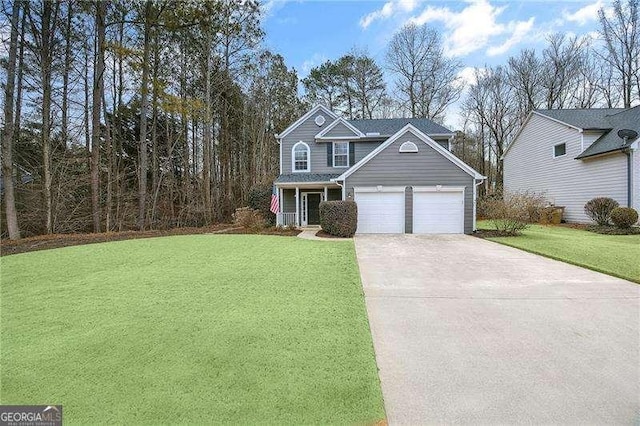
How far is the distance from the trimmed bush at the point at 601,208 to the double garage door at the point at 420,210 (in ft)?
20.5

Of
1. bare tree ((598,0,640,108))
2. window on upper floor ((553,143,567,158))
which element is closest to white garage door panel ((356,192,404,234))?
window on upper floor ((553,143,567,158))

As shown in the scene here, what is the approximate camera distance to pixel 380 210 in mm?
13602

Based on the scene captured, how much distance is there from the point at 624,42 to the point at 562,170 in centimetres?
1335

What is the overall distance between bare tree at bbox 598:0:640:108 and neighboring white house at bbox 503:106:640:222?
324 inches

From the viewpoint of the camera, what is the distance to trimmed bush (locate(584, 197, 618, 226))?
1343 centimetres

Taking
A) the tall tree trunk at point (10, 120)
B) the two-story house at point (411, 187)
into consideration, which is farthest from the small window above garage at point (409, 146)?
the tall tree trunk at point (10, 120)

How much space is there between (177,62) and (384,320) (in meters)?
19.6

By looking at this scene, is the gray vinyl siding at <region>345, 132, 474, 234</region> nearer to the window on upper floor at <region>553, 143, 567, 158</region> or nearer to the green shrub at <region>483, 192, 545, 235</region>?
the green shrub at <region>483, 192, 545, 235</region>

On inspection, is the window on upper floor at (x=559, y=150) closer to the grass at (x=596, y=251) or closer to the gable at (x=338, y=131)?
the grass at (x=596, y=251)

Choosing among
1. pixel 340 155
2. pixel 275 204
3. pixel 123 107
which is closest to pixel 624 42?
pixel 340 155

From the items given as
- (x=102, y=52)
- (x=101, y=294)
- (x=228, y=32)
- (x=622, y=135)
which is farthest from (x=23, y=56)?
(x=622, y=135)

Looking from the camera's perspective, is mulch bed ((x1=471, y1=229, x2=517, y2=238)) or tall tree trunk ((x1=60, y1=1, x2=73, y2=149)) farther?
tall tree trunk ((x1=60, y1=1, x2=73, y2=149))

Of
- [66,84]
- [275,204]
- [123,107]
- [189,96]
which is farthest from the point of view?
[189,96]

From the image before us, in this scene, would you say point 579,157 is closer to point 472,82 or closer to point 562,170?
point 562,170
